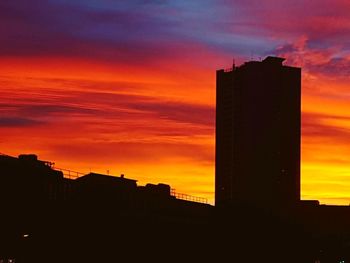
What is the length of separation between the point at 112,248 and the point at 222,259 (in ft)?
58.8

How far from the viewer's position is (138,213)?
392ft

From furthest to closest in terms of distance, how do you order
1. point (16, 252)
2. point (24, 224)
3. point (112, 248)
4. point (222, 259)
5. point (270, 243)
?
point (270, 243) < point (222, 259) < point (112, 248) < point (24, 224) < point (16, 252)

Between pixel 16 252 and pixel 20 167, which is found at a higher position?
pixel 20 167

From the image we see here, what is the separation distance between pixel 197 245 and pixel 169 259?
7.73 m

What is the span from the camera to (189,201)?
152 metres

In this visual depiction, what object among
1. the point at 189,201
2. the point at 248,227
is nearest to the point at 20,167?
the point at 248,227

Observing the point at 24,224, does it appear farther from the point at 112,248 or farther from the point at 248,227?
the point at 248,227

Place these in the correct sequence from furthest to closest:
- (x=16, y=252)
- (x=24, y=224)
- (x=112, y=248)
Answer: (x=112, y=248)
(x=24, y=224)
(x=16, y=252)

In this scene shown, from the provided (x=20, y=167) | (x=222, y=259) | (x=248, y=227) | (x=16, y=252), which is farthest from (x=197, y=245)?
(x=16, y=252)

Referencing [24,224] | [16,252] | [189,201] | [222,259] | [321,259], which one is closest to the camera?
[16,252]

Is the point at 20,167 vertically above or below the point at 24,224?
above

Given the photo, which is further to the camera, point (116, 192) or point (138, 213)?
point (116, 192)

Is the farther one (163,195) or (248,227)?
(163,195)

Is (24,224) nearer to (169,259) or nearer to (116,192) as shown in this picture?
(169,259)
